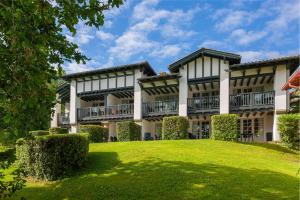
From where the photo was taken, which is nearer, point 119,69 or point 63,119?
point 119,69

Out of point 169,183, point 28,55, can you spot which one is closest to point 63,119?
point 169,183

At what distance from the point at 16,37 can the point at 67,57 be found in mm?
2616

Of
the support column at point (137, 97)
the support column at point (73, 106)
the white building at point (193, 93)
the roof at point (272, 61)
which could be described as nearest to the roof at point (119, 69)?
the white building at point (193, 93)

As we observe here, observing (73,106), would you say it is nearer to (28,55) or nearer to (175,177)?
(175,177)

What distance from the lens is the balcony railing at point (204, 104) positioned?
27.7m

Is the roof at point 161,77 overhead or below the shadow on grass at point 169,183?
overhead

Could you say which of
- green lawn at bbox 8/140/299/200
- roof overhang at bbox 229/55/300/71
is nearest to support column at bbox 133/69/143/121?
roof overhang at bbox 229/55/300/71

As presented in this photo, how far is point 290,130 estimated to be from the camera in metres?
19.9

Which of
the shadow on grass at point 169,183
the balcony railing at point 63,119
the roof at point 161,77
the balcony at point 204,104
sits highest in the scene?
the roof at point 161,77

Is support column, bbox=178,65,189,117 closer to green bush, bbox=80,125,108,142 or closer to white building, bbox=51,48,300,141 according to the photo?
white building, bbox=51,48,300,141

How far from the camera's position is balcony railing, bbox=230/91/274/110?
25.4 meters

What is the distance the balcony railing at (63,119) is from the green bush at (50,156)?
863 inches

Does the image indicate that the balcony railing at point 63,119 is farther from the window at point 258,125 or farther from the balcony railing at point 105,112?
the window at point 258,125

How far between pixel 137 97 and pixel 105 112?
4346 mm
